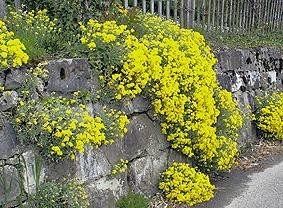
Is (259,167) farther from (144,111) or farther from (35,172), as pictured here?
(35,172)

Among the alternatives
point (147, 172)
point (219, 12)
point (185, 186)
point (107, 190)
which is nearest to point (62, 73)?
point (107, 190)

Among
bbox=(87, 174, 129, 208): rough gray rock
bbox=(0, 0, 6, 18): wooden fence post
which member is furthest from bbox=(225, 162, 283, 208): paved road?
bbox=(0, 0, 6, 18): wooden fence post

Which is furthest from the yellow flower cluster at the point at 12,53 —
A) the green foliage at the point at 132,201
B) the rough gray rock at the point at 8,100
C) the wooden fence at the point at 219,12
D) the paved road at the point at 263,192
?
the paved road at the point at 263,192

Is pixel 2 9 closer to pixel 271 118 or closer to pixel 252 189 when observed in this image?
pixel 252 189

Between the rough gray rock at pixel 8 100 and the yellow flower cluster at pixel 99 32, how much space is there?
1038 mm

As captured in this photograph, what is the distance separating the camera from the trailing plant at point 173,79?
5.42m

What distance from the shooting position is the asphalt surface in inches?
231

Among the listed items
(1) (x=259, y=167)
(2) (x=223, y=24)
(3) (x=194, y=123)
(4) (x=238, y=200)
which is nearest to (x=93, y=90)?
(3) (x=194, y=123)

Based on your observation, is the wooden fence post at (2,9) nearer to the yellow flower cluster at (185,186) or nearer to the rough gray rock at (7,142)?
the rough gray rock at (7,142)

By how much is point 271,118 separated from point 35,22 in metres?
4.26

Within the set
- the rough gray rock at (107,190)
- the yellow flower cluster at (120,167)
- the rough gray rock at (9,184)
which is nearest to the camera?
the rough gray rock at (9,184)

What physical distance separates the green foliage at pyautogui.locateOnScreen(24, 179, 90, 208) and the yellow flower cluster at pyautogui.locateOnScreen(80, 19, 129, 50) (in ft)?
4.36

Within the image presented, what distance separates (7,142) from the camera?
4.36 metres

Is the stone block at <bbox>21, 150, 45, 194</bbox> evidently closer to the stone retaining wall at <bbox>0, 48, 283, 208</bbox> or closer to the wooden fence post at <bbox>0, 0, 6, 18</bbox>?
the stone retaining wall at <bbox>0, 48, 283, 208</bbox>
